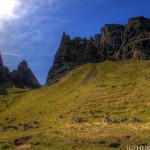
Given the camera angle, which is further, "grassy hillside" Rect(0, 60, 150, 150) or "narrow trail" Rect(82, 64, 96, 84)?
"narrow trail" Rect(82, 64, 96, 84)

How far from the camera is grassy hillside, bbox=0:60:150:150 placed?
5032 cm

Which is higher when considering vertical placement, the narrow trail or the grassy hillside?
the narrow trail

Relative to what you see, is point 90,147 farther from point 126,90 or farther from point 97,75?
point 97,75

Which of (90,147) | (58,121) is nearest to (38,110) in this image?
(58,121)

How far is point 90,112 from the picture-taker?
3617 inches

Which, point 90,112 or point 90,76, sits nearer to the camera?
point 90,112

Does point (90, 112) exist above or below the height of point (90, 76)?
below

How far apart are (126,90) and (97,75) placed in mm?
45091

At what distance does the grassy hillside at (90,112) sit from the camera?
5032 cm

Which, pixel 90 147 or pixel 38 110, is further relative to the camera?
pixel 38 110

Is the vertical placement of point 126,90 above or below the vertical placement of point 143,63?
below

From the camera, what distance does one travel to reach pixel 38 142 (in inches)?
2072

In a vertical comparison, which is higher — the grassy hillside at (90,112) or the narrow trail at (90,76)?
the narrow trail at (90,76)

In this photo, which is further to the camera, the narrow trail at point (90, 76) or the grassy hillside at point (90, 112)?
the narrow trail at point (90, 76)
